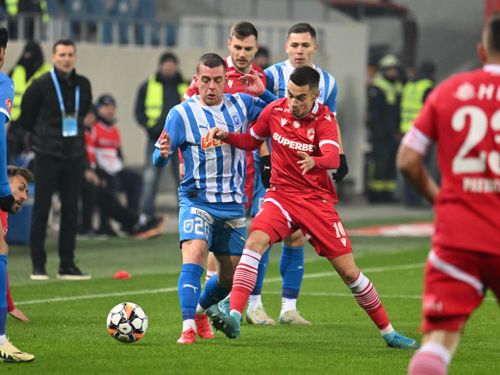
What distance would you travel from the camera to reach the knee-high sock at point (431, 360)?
20.7 ft

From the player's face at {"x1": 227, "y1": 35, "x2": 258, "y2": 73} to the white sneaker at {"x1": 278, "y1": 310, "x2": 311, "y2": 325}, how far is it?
1910 millimetres

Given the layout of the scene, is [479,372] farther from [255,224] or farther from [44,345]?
[44,345]

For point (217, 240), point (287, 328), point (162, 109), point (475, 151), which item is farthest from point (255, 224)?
point (162, 109)

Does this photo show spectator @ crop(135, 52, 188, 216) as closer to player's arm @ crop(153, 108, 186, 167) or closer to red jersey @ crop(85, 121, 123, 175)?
red jersey @ crop(85, 121, 123, 175)

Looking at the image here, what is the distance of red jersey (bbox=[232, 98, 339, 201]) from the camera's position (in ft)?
31.8

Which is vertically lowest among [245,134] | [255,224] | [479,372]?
[479,372]

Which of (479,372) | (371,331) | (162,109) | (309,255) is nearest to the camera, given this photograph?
(479,372)

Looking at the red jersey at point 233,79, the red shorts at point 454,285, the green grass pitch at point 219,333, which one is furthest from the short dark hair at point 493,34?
the red jersey at point 233,79

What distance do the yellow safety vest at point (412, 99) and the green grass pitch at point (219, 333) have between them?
819 cm

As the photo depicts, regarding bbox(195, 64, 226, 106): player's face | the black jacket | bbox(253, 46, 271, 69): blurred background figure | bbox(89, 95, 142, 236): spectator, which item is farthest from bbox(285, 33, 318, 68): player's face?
bbox(253, 46, 271, 69): blurred background figure

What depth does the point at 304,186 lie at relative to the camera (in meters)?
9.73

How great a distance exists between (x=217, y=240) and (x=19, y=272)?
5388 millimetres

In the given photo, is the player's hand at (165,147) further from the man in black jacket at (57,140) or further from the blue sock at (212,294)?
the man in black jacket at (57,140)

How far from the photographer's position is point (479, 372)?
28.1 ft
